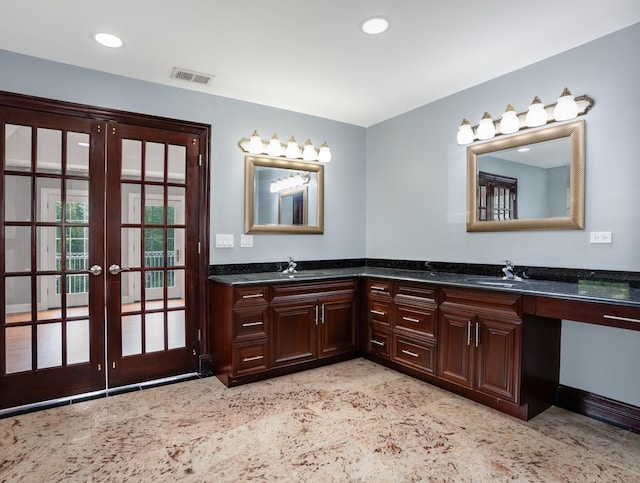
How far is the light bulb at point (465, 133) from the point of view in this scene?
3240 millimetres

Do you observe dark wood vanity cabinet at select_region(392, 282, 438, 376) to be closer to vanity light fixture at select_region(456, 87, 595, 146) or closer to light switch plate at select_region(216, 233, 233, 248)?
vanity light fixture at select_region(456, 87, 595, 146)

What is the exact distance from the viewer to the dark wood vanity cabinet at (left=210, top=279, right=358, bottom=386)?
10.1 ft

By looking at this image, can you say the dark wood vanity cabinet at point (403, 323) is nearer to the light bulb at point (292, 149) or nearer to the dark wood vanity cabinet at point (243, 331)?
the dark wood vanity cabinet at point (243, 331)

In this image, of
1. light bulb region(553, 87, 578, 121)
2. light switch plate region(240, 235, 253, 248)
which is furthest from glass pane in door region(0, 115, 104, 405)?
light bulb region(553, 87, 578, 121)

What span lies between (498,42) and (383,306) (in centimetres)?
227

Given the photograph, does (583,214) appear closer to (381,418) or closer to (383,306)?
(383,306)

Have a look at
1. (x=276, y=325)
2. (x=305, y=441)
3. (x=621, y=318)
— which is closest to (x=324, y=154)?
(x=276, y=325)

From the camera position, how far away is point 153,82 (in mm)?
3215

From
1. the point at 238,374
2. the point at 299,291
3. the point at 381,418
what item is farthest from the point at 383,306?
the point at 238,374

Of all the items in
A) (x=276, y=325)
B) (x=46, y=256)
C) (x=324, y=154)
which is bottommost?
(x=276, y=325)

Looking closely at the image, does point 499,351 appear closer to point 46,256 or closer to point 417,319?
point 417,319

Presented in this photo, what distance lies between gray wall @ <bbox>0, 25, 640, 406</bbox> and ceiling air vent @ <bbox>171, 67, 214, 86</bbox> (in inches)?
8.7

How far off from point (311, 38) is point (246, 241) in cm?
191

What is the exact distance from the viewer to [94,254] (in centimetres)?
299
